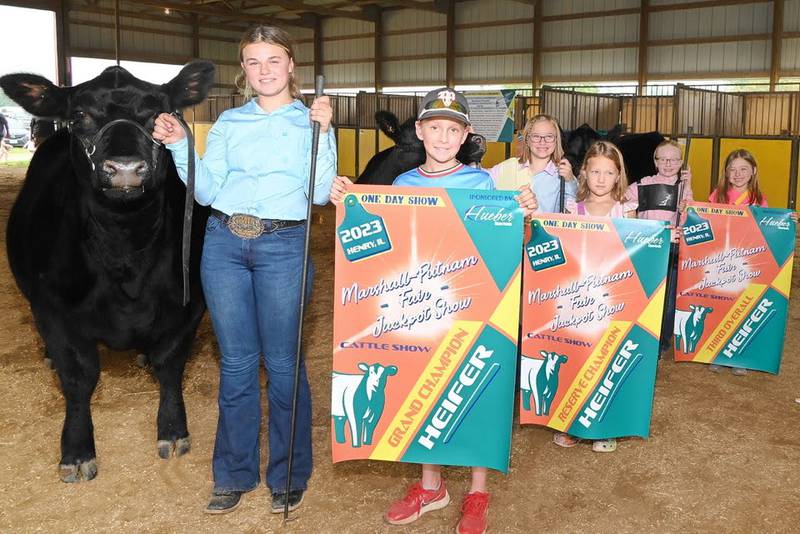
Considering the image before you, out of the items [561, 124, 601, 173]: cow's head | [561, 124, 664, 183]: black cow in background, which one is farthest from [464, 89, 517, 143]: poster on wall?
[561, 124, 601, 173]: cow's head

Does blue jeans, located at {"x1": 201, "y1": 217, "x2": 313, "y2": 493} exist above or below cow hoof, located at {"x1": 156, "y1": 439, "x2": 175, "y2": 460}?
above

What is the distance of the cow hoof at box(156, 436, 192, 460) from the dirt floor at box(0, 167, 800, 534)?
51 millimetres

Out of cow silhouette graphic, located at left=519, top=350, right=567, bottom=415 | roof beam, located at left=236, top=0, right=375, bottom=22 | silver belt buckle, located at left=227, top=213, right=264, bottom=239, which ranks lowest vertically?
cow silhouette graphic, located at left=519, top=350, right=567, bottom=415

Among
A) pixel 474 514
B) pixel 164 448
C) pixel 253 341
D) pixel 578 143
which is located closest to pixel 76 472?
→ pixel 164 448

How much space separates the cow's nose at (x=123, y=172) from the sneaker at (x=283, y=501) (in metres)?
1.21

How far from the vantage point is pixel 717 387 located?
412 cm

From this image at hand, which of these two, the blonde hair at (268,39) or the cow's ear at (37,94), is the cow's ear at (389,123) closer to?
the cow's ear at (37,94)

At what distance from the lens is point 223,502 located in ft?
8.80

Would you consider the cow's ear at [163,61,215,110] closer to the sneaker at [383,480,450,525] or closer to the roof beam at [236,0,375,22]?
the sneaker at [383,480,450,525]

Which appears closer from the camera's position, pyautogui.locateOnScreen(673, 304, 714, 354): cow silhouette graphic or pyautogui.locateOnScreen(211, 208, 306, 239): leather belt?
pyautogui.locateOnScreen(211, 208, 306, 239): leather belt

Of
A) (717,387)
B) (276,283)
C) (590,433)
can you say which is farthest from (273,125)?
(717,387)

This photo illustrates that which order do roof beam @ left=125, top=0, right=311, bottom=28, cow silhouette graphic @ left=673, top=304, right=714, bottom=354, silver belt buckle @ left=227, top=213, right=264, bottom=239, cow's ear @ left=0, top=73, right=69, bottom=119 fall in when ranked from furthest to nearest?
roof beam @ left=125, top=0, right=311, bottom=28 < cow silhouette graphic @ left=673, top=304, right=714, bottom=354 < cow's ear @ left=0, top=73, right=69, bottom=119 < silver belt buckle @ left=227, top=213, right=264, bottom=239

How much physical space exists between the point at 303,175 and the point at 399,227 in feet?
1.30

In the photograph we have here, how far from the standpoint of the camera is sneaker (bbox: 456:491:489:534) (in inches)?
99.1
